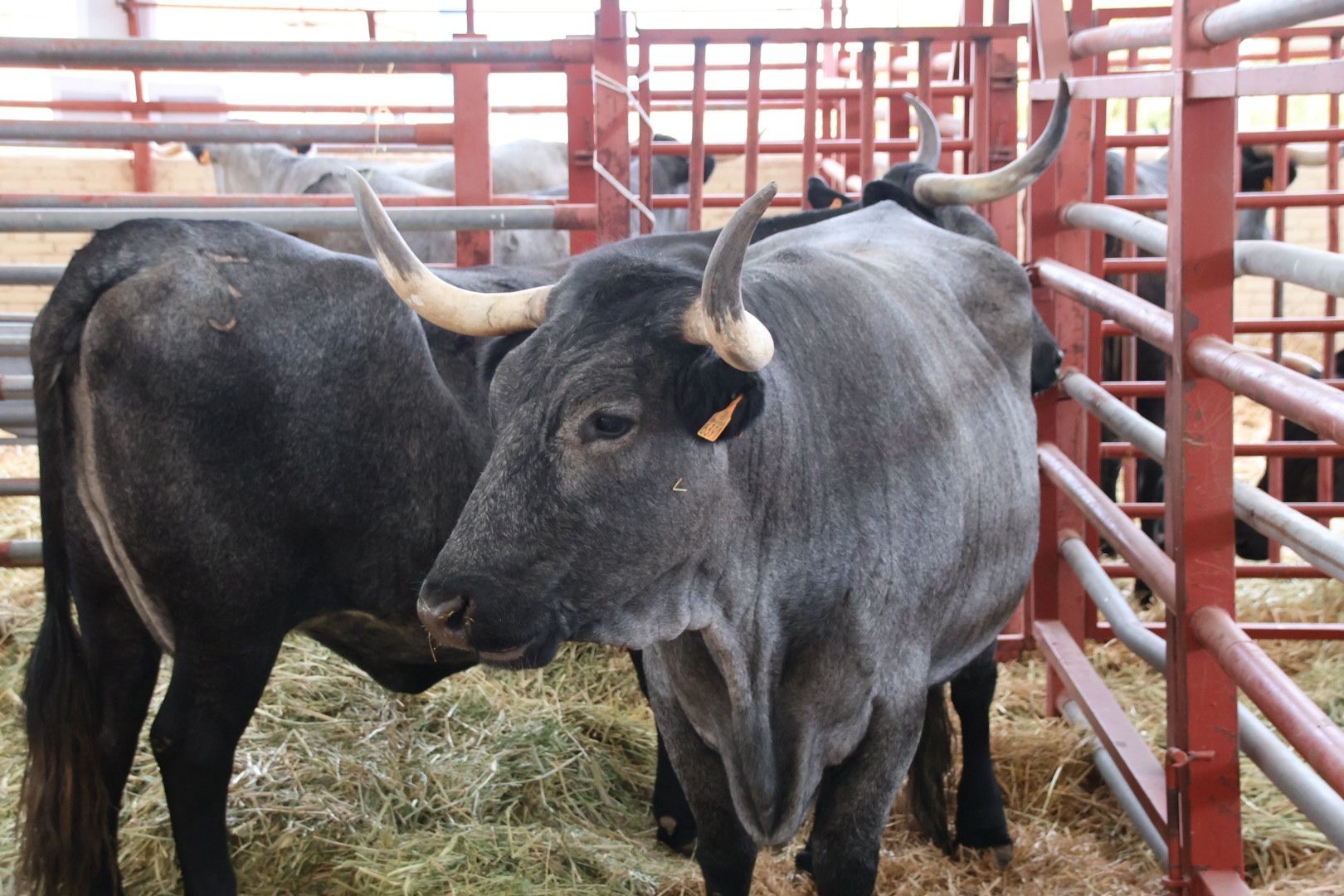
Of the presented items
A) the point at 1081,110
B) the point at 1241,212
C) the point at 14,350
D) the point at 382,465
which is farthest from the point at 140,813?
the point at 1241,212

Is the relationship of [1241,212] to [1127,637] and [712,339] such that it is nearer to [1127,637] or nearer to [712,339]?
[1127,637]

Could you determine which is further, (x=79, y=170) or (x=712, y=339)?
(x=79, y=170)

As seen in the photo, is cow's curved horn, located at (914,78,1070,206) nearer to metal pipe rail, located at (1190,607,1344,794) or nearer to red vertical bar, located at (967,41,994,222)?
red vertical bar, located at (967,41,994,222)

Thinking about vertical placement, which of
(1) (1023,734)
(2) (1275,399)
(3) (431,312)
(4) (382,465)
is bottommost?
(1) (1023,734)

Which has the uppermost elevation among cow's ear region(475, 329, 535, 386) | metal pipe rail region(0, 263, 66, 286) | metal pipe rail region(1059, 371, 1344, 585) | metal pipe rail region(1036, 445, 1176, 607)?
metal pipe rail region(0, 263, 66, 286)

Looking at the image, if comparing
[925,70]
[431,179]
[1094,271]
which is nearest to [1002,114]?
[925,70]

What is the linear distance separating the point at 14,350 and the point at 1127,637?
355 cm

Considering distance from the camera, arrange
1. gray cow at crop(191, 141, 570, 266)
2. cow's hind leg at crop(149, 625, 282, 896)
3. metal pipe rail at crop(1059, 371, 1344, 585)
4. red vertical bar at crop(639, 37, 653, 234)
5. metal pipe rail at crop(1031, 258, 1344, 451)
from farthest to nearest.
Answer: gray cow at crop(191, 141, 570, 266) < red vertical bar at crop(639, 37, 653, 234) < cow's hind leg at crop(149, 625, 282, 896) < metal pipe rail at crop(1059, 371, 1344, 585) < metal pipe rail at crop(1031, 258, 1344, 451)

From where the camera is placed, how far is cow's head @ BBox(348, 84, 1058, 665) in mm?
2211

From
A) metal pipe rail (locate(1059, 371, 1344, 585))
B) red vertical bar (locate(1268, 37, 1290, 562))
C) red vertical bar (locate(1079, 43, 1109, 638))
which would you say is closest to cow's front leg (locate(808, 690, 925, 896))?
metal pipe rail (locate(1059, 371, 1344, 585))

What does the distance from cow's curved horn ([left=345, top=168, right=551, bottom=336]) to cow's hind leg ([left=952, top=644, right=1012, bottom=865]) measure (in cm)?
175

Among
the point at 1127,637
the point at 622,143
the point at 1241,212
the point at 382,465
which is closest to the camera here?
the point at 382,465

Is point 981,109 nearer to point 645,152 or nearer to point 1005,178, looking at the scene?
point 645,152

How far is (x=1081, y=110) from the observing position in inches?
161
